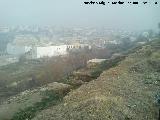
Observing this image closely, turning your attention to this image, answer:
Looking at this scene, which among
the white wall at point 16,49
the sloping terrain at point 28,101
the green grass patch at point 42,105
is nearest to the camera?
the green grass patch at point 42,105

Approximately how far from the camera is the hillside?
1249 cm

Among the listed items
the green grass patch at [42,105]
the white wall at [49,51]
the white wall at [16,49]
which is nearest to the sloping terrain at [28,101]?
the green grass patch at [42,105]

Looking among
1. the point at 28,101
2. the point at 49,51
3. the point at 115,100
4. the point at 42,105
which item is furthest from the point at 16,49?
the point at 115,100

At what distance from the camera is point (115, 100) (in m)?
13.6

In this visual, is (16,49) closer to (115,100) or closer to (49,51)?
(49,51)

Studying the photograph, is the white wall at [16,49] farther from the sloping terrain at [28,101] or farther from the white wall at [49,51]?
the sloping terrain at [28,101]

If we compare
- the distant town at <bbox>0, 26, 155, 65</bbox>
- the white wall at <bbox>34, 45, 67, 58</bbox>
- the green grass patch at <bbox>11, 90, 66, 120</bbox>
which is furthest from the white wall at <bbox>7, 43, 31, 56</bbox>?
the green grass patch at <bbox>11, 90, 66, 120</bbox>

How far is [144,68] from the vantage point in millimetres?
20484

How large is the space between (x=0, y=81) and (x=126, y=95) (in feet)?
74.2

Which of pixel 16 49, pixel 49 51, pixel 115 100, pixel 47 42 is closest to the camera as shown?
pixel 115 100

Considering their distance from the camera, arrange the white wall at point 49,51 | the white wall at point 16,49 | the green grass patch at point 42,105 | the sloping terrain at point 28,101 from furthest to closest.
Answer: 1. the white wall at point 16,49
2. the white wall at point 49,51
3. the sloping terrain at point 28,101
4. the green grass patch at point 42,105

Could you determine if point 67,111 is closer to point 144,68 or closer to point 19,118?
point 19,118

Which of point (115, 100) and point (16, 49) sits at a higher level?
point (115, 100)

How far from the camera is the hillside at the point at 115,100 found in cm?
1249
